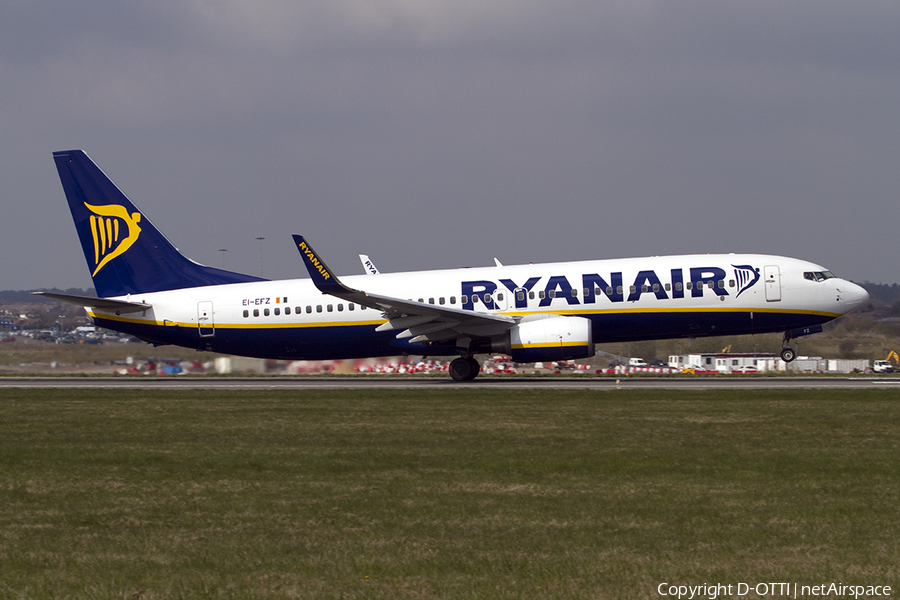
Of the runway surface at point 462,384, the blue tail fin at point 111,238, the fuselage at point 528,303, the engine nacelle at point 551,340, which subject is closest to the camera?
the runway surface at point 462,384

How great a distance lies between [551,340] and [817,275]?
956cm

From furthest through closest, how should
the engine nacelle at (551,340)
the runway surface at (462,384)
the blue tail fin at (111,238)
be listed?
the blue tail fin at (111,238), the engine nacelle at (551,340), the runway surface at (462,384)

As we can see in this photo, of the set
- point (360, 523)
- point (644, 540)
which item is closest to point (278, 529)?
point (360, 523)

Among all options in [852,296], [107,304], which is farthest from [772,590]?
[107,304]

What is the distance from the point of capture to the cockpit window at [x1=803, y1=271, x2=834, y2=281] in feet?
102

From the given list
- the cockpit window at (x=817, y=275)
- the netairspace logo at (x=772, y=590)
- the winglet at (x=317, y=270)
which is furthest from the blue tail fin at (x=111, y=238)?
the netairspace logo at (x=772, y=590)

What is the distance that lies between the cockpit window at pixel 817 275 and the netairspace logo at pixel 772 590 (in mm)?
25285

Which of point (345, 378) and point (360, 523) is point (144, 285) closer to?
point (345, 378)

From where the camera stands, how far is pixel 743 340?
5900 cm

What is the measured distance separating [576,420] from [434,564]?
1107 centimetres

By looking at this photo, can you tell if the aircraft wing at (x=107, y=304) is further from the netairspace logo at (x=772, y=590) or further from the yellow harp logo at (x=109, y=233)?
the netairspace logo at (x=772, y=590)

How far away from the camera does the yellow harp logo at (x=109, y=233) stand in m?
34.4

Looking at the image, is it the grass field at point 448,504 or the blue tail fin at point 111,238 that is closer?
the grass field at point 448,504

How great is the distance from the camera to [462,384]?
Result: 103 ft
